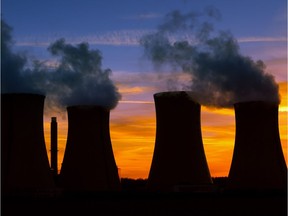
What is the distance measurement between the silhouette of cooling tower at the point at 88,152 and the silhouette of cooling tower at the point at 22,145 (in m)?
2.48

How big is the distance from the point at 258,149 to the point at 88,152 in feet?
19.6

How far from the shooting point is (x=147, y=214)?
42.0ft

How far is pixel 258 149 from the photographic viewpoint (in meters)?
19.1

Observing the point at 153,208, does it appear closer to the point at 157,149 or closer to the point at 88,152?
the point at 157,149

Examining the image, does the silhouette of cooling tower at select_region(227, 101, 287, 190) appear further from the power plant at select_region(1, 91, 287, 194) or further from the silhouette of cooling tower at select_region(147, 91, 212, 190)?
the silhouette of cooling tower at select_region(147, 91, 212, 190)

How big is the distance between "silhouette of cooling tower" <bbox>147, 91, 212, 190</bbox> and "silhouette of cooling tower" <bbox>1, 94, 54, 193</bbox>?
4000 millimetres

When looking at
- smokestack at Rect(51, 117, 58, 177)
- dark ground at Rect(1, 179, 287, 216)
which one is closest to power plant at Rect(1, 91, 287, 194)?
dark ground at Rect(1, 179, 287, 216)

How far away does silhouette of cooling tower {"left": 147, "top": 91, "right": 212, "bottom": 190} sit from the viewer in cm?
1994

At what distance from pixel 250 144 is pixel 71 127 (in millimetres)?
6291

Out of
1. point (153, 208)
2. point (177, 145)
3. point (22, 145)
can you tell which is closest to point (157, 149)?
point (177, 145)

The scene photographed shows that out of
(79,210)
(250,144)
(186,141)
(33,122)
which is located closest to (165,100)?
(186,141)

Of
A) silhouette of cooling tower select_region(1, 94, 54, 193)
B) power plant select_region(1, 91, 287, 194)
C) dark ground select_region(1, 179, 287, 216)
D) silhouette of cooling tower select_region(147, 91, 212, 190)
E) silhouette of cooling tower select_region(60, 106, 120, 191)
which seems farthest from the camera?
silhouette of cooling tower select_region(60, 106, 120, 191)

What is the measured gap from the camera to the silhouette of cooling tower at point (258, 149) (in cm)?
1884

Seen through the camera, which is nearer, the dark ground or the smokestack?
the dark ground
